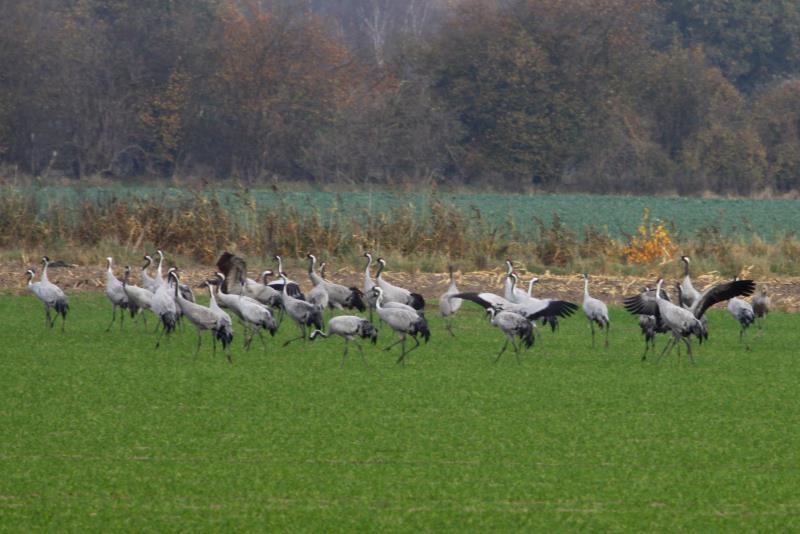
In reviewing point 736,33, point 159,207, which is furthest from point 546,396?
point 736,33

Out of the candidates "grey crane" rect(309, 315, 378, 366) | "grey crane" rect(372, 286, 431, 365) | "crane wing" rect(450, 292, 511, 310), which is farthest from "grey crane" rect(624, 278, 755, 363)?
"grey crane" rect(309, 315, 378, 366)

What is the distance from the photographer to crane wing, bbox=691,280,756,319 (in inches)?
582

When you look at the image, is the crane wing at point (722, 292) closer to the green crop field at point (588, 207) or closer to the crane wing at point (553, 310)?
the crane wing at point (553, 310)

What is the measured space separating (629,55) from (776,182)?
23.9 feet

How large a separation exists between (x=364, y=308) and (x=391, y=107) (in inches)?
1423

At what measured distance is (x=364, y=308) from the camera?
17781mm

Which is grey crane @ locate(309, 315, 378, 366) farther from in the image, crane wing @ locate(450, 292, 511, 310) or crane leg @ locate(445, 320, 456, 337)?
crane leg @ locate(445, 320, 456, 337)

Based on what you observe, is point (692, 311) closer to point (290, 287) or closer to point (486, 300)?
point (486, 300)

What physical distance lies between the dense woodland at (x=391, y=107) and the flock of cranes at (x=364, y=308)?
3360cm

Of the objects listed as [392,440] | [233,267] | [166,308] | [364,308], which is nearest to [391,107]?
[364,308]

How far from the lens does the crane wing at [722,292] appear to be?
14.8 metres

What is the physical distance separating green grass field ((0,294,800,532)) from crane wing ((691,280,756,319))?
0.55 m

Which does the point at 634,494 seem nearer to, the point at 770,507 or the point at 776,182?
the point at 770,507

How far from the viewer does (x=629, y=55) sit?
54.8m
